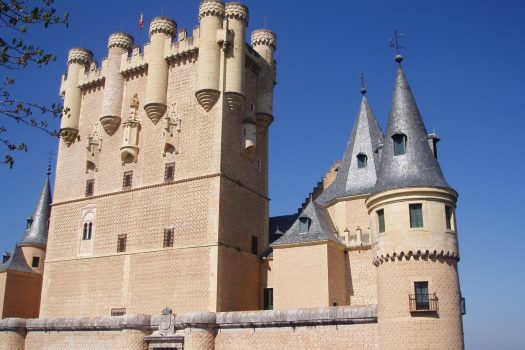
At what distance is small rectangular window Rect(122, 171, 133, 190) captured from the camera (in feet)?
106

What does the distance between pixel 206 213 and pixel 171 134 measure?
17.6 ft

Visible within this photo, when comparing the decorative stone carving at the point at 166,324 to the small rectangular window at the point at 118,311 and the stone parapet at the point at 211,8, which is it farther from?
the stone parapet at the point at 211,8

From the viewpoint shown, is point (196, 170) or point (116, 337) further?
point (196, 170)

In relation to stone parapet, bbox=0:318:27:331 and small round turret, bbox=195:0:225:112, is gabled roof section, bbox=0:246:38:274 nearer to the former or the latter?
stone parapet, bbox=0:318:27:331

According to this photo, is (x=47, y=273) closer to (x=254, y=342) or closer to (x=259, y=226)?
(x=259, y=226)

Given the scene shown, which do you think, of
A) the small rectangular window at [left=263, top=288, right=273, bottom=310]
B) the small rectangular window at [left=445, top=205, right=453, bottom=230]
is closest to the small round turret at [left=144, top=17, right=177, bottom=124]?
the small rectangular window at [left=263, top=288, right=273, bottom=310]

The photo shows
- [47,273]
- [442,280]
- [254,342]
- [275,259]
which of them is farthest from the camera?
[47,273]

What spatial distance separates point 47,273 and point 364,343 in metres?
21.6

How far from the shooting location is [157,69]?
107 feet

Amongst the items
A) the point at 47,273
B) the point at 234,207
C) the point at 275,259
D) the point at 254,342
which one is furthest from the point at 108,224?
the point at 254,342

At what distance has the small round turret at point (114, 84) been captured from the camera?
33.7m

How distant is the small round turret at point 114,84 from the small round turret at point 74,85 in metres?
2.66

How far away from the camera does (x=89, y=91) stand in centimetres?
3616

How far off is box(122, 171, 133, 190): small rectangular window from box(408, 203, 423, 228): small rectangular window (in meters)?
17.5
